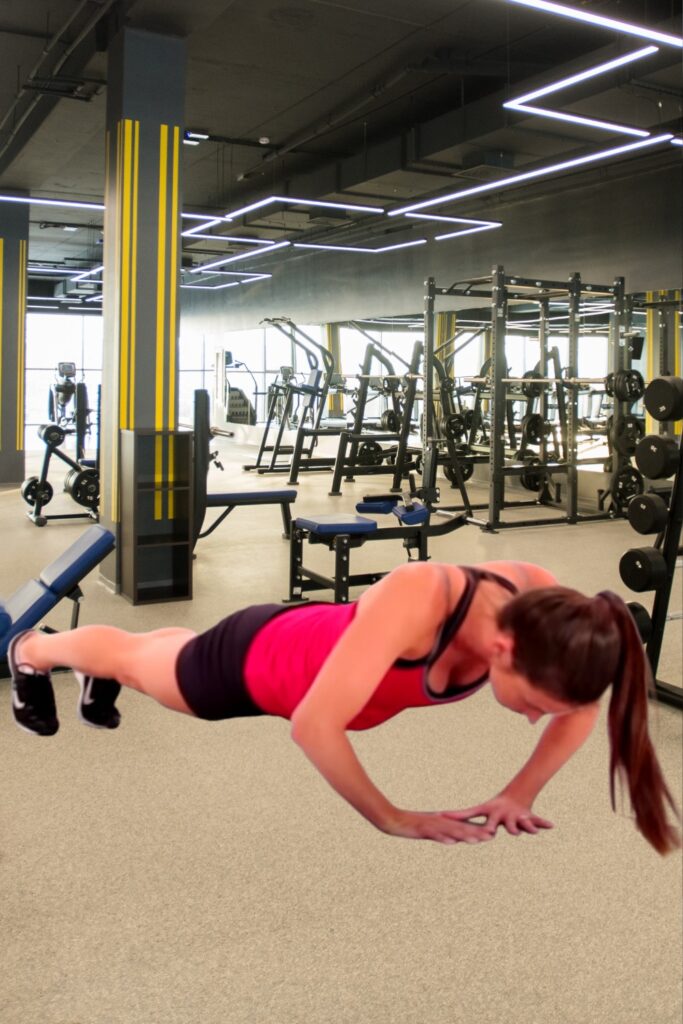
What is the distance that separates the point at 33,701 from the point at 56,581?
2.53 metres

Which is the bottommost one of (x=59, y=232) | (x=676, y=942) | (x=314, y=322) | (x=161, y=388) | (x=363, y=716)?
(x=676, y=942)

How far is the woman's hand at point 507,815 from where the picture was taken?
0.69 m

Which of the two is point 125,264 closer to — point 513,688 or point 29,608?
point 29,608

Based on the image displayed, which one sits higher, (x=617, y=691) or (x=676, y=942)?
→ (x=617, y=691)

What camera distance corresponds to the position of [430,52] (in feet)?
26.5

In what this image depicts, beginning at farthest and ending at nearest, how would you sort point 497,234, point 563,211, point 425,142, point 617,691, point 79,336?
point 79,336
point 497,234
point 563,211
point 425,142
point 617,691

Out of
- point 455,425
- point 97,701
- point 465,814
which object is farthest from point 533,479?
point 465,814

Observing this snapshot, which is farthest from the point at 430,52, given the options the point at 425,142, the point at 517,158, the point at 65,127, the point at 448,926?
the point at 448,926

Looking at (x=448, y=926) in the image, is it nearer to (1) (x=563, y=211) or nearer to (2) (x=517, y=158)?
(2) (x=517, y=158)

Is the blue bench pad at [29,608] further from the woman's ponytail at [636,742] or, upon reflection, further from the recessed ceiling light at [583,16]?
the recessed ceiling light at [583,16]

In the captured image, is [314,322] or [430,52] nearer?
[430,52]

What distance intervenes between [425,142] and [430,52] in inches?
65.8

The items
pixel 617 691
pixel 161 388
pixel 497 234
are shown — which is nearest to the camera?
pixel 617 691

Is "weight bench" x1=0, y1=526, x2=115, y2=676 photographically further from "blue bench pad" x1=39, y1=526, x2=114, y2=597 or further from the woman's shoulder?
the woman's shoulder
